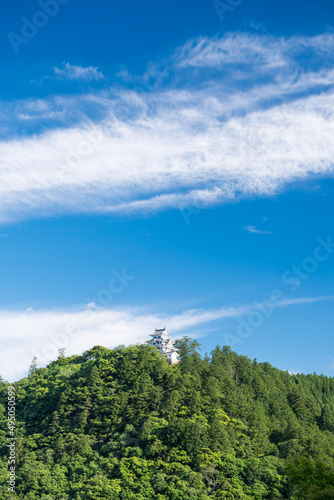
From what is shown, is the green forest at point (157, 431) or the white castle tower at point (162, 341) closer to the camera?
the green forest at point (157, 431)

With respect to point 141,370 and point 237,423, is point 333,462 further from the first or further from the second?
point 141,370

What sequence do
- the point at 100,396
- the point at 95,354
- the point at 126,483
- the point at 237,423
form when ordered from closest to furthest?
1. the point at 126,483
2. the point at 237,423
3. the point at 100,396
4. the point at 95,354

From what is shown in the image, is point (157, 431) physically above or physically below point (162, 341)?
below

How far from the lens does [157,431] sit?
43.5 metres

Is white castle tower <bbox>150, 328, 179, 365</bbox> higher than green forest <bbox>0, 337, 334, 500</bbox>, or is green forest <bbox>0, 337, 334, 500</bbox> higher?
white castle tower <bbox>150, 328, 179, 365</bbox>

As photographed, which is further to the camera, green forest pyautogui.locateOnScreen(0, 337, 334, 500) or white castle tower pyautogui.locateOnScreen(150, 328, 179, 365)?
white castle tower pyautogui.locateOnScreen(150, 328, 179, 365)

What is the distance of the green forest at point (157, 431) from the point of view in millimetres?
38156

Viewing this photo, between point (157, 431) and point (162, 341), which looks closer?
point (157, 431)

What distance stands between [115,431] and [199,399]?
9434 millimetres

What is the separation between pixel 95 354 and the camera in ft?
209

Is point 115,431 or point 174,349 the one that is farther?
point 174,349

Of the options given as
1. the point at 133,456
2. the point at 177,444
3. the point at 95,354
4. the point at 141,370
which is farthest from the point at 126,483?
the point at 95,354

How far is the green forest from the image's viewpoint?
38156 millimetres

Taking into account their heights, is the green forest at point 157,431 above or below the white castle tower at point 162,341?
below
